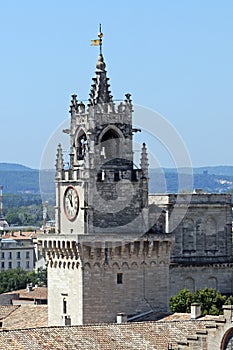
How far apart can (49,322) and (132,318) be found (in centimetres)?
559

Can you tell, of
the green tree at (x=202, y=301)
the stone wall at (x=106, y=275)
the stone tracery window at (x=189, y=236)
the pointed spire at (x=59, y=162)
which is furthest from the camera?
the stone tracery window at (x=189, y=236)

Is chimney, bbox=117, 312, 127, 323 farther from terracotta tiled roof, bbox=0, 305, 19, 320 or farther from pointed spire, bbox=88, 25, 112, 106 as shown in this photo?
terracotta tiled roof, bbox=0, 305, 19, 320

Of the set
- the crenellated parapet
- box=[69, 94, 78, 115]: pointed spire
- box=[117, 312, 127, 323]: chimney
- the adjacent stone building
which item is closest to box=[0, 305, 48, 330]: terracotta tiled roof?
the adjacent stone building

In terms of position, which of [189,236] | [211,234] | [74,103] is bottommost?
[189,236]

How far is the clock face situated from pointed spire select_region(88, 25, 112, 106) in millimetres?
4023

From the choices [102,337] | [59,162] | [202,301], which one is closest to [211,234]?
[202,301]

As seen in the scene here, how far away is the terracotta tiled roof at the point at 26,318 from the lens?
79.5 metres

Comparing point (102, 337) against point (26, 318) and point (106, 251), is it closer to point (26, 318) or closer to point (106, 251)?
point (106, 251)

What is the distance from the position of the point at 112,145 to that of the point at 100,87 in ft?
9.01

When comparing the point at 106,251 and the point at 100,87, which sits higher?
the point at 100,87

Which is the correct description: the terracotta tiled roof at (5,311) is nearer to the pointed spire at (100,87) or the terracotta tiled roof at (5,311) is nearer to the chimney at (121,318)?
the pointed spire at (100,87)

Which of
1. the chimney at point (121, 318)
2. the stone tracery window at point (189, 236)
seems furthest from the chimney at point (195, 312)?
the stone tracery window at point (189, 236)

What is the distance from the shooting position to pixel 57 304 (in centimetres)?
7506

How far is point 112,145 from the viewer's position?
2943 inches
